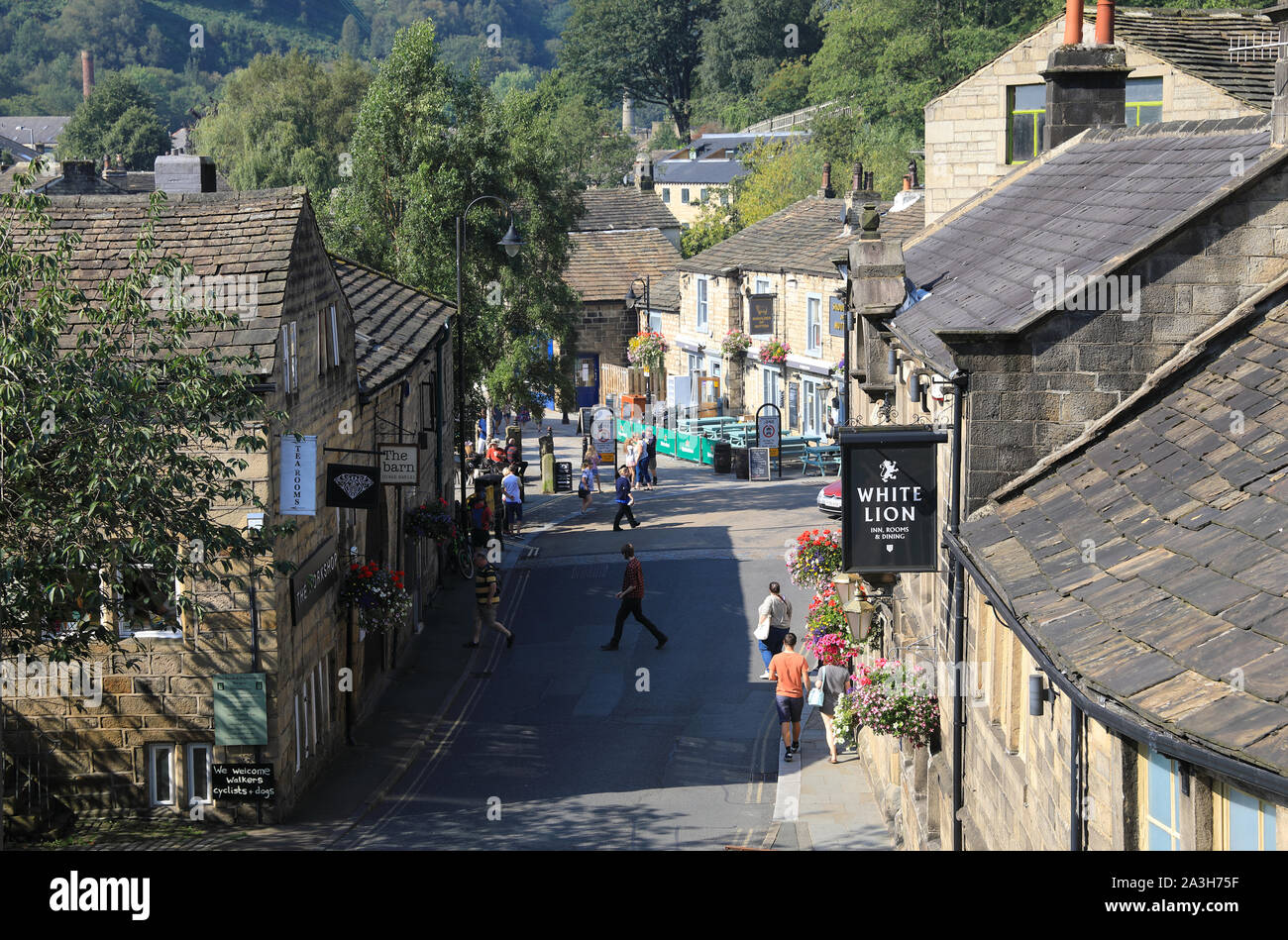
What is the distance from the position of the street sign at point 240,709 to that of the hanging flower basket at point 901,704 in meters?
6.05

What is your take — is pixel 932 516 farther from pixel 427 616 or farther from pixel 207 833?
pixel 427 616

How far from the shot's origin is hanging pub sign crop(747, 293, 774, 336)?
45.4m

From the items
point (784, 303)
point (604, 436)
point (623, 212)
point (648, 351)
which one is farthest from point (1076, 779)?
point (623, 212)

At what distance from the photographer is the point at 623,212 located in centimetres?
6594

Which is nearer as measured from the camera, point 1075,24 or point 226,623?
point 226,623

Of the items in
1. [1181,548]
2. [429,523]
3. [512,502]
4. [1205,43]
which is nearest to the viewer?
[1181,548]

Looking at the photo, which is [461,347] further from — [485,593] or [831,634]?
[831,634]

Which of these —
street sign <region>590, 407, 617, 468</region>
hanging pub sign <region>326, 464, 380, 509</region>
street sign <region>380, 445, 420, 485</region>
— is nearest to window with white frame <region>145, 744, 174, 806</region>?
hanging pub sign <region>326, 464, 380, 509</region>

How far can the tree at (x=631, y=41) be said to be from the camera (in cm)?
11275

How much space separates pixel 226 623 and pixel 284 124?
57.5m

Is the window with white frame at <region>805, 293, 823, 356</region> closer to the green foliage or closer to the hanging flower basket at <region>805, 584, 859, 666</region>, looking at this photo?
the hanging flower basket at <region>805, 584, 859, 666</region>

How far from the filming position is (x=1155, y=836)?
22.5 feet

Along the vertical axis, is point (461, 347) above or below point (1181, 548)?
above
